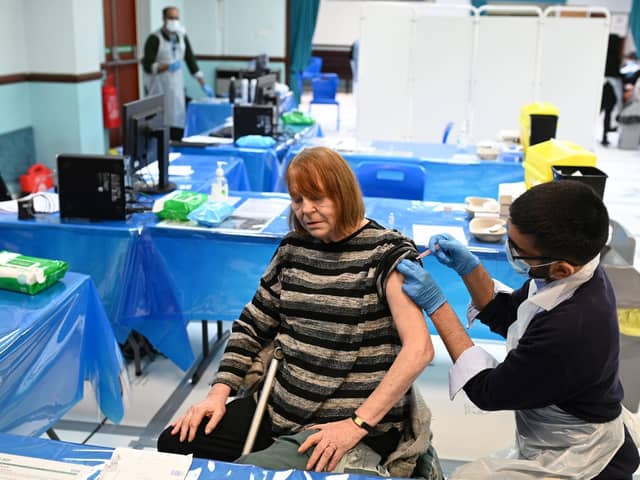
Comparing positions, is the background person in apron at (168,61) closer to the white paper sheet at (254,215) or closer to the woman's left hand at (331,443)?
the white paper sheet at (254,215)

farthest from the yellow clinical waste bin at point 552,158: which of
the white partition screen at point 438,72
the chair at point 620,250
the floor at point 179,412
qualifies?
the white partition screen at point 438,72

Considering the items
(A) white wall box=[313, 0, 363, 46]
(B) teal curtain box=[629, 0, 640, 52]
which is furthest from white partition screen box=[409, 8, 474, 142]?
(A) white wall box=[313, 0, 363, 46]

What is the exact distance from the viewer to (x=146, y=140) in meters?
3.16

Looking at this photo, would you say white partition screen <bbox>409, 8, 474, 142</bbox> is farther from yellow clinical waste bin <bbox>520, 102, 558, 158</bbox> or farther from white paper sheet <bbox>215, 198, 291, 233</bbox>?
white paper sheet <bbox>215, 198, 291, 233</bbox>

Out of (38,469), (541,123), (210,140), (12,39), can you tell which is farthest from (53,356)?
(12,39)

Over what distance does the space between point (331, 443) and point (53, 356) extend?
939 mm

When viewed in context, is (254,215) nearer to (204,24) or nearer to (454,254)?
(454,254)

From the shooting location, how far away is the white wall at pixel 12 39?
18.0 ft

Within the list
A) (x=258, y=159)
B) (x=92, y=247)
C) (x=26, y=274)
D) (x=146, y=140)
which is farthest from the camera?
(x=258, y=159)

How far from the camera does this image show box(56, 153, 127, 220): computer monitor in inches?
106

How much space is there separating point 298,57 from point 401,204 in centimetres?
672

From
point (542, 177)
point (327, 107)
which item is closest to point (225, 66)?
point (327, 107)

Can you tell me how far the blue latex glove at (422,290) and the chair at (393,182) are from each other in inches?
78.3

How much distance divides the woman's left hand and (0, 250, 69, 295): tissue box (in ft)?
3.23
